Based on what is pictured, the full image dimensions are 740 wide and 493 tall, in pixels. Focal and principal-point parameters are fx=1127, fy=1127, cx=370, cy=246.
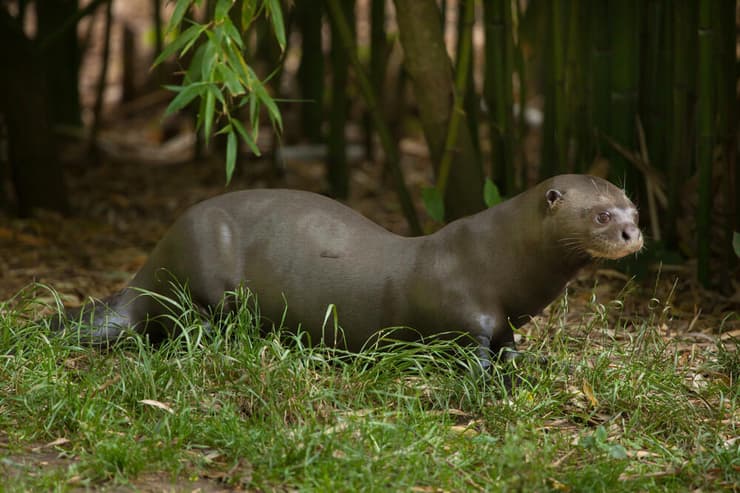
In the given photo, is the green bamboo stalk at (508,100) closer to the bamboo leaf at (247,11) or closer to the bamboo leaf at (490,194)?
the bamboo leaf at (490,194)

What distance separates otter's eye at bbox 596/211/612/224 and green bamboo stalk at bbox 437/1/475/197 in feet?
3.97

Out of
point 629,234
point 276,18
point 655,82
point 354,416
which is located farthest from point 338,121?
point 354,416

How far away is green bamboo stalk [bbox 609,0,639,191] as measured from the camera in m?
3.92

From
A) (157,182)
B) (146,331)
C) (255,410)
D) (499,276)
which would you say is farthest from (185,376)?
(157,182)

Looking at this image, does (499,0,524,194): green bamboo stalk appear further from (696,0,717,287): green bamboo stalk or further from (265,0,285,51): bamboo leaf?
(265,0,285,51): bamboo leaf

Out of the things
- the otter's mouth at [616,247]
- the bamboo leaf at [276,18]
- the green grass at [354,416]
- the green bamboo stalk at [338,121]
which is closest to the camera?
the green grass at [354,416]

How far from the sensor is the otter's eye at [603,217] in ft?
9.09

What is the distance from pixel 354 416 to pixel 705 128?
176 centimetres

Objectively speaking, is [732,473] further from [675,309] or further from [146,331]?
[146,331]

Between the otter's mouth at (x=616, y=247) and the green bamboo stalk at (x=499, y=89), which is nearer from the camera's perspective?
the otter's mouth at (x=616, y=247)

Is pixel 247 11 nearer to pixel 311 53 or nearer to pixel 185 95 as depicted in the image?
pixel 185 95

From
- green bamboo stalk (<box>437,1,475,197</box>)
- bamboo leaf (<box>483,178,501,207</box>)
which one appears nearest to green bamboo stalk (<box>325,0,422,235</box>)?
green bamboo stalk (<box>437,1,475,197</box>)

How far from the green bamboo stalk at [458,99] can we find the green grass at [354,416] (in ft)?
3.40

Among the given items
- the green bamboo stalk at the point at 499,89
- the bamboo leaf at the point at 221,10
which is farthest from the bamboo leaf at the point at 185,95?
the green bamboo stalk at the point at 499,89
